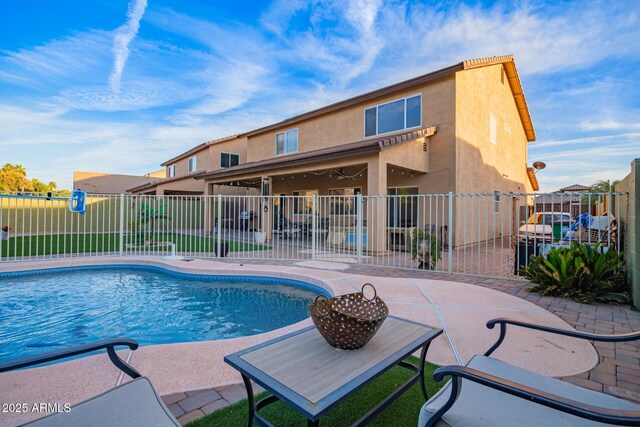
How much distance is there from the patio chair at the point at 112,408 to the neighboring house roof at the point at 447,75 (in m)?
12.2

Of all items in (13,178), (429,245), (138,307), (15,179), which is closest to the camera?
(138,307)

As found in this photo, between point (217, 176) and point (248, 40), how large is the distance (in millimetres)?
7190

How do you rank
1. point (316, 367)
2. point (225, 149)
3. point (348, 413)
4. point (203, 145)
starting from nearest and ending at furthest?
point (316, 367), point (348, 413), point (203, 145), point (225, 149)

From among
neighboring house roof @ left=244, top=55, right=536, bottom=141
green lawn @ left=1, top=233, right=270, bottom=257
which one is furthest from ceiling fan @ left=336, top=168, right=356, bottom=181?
green lawn @ left=1, top=233, right=270, bottom=257

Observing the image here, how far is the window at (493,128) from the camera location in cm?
1373

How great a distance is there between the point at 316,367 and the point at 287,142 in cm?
1603

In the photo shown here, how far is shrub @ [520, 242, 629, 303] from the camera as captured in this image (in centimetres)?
486

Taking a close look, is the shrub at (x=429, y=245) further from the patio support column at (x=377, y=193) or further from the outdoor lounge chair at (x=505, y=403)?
the outdoor lounge chair at (x=505, y=403)

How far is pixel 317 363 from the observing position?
1743 mm

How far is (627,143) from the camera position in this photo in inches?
845

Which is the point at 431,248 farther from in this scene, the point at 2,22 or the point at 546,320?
the point at 2,22

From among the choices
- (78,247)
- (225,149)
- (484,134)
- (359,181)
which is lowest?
(78,247)

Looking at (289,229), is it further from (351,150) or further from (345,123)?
(345,123)

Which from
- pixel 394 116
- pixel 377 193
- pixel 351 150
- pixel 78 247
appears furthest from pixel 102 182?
pixel 377 193
